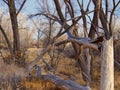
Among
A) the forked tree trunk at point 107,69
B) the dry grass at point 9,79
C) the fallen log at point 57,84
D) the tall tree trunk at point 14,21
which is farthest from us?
the tall tree trunk at point 14,21

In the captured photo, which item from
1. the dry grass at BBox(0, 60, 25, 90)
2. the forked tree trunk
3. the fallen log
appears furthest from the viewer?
the dry grass at BBox(0, 60, 25, 90)

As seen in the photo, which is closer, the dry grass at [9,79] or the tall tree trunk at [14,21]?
the dry grass at [9,79]

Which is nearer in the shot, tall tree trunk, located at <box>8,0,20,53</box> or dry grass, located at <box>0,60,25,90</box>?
dry grass, located at <box>0,60,25,90</box>

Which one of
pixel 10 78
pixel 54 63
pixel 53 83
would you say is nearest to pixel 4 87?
pixel 10 78

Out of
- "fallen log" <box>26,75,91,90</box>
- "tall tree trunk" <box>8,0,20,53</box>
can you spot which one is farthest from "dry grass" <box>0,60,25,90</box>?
"tall tree trunk" <box>8,0,20,53</box>

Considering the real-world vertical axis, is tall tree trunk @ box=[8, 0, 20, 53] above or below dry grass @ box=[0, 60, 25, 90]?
above

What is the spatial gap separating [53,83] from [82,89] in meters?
1.44

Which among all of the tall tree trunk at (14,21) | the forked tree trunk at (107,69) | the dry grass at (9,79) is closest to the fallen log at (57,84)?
the dry grass at (9,79)

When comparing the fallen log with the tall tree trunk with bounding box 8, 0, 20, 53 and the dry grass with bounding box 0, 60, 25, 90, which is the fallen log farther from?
the tall tree trunk with bounding box 8, 0, 20, 53

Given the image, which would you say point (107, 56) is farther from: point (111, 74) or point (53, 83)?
point (53, 83)

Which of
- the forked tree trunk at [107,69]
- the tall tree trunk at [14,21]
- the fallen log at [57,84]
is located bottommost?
the fallen log at [57,84]

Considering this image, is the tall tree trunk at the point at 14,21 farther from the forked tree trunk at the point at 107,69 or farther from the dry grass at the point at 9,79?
the forked tree trunk at the point at 107,69

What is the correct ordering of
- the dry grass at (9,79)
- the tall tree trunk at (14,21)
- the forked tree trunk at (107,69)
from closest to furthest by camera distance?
the forked tree trunk at (107,69), the dry grass at (9,79), the tall tree trunk at (14,21)

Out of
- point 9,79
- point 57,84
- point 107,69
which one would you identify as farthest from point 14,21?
point 107,69
